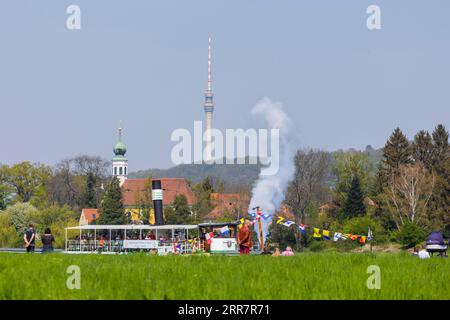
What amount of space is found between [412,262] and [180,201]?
299ft

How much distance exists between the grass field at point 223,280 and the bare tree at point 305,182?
75932 millimetres

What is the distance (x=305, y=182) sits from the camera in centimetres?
9669

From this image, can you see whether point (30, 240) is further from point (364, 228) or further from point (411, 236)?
point (364, 228)

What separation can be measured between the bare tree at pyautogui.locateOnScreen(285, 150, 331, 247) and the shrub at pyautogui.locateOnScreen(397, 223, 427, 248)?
22412 millimetres

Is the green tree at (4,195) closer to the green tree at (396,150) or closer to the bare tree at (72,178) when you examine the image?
the bare tree at (72,178)

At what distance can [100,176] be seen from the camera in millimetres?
138750

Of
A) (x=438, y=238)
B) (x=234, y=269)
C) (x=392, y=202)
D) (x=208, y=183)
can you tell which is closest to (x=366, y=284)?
(x=234, y=269)

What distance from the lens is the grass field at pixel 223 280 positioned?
472 inches

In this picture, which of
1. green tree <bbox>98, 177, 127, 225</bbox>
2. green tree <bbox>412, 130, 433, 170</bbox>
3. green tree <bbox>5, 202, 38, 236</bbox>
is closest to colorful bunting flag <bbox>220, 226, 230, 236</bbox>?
green tree <bbox>412, 130, 433, 170</bbox>

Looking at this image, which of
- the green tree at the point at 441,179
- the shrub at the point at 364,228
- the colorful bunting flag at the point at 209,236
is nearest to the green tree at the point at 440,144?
the green tree at the point at 441,179

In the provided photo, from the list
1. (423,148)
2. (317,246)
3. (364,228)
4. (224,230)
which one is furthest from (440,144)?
(224,230)

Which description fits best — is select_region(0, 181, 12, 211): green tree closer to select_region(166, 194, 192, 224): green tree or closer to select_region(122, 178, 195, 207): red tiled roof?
select_region(122, 178, 195, 207): red tiled roof

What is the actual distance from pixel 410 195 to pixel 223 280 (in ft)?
243
